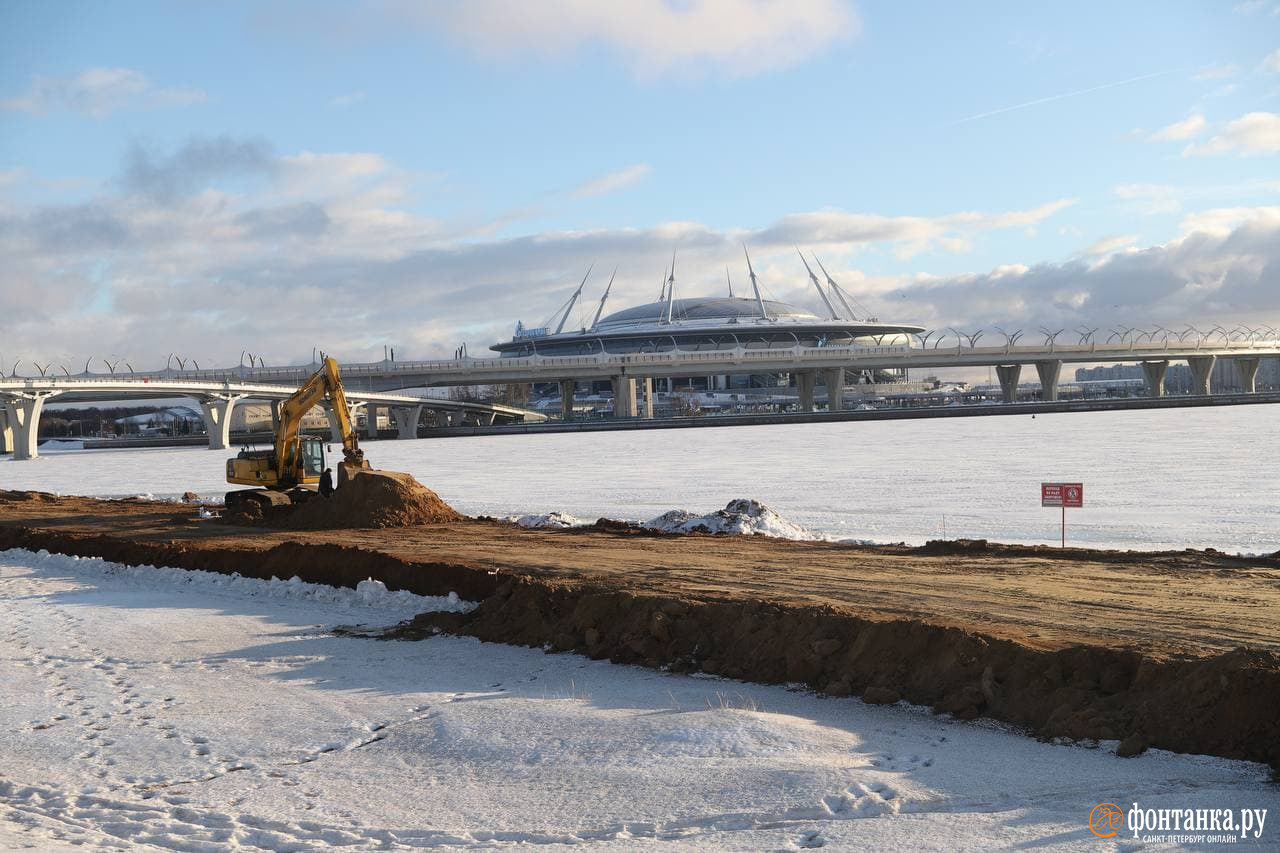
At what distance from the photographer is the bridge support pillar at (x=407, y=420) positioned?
12256cm

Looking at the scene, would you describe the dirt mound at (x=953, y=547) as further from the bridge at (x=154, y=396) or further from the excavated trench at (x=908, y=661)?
the bridge at (x=154, y=396)

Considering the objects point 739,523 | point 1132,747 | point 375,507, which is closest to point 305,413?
point 375,507

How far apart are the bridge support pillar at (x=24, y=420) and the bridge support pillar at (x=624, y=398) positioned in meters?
64.5

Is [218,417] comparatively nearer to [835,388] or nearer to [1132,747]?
[835,388]

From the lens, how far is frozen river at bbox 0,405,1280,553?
2506 centimetres

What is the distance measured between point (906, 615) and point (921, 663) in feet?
6.07

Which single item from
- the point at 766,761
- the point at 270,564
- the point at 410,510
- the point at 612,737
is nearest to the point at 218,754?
the point at 612,737

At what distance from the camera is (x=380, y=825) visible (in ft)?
27.6

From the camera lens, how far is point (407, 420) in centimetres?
12375

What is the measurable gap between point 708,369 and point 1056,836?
133 meters

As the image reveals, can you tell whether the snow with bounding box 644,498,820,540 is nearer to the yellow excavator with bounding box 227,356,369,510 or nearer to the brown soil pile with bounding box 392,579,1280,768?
the brown soil pile with bounding box 392,579,1280,768

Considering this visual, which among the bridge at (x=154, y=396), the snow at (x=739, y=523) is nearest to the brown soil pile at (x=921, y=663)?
the snow at (x=739, y=523)

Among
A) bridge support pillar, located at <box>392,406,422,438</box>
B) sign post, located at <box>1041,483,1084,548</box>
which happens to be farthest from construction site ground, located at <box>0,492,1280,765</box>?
bridge support pillar, located at <box>392,406,422,438</box>

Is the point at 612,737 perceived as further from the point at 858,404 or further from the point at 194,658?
the point at 858,404
